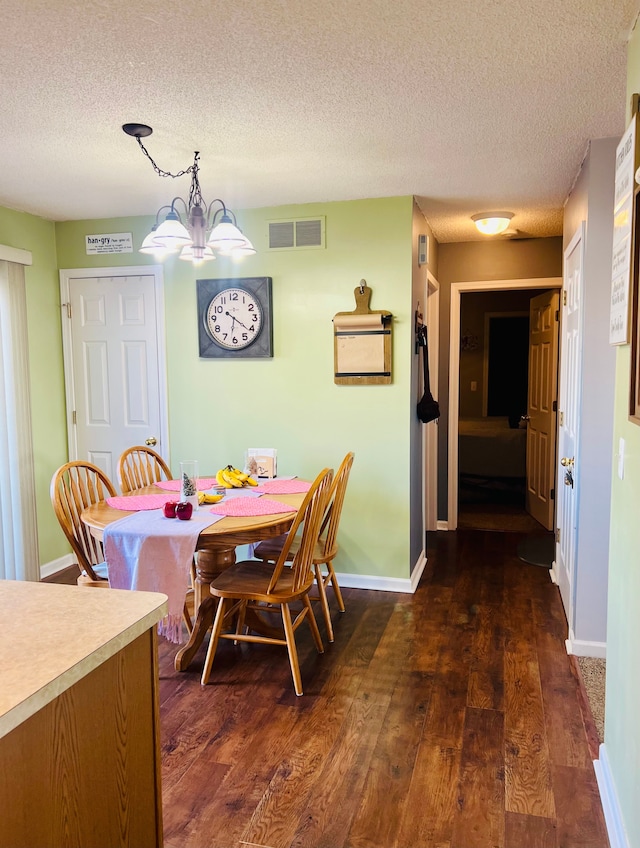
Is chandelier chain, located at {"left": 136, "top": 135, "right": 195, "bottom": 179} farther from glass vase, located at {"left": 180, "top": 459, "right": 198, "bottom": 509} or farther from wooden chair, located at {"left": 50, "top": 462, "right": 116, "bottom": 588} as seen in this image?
wooden chair, located at {"left": 50, "top": 462, "right": 116, "bottom": 588}

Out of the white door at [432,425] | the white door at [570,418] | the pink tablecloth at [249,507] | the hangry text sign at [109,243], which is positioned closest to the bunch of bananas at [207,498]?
the pink tablecloth at [249,507]

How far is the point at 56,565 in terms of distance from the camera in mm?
4238

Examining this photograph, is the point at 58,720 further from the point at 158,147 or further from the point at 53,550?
the point at 53,550

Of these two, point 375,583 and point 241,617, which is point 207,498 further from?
point 375,583

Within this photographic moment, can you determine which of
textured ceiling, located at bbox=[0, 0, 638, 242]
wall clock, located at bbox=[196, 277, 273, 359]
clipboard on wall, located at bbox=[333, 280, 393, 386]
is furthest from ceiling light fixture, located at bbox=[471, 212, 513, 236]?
wall clock, located at bbox=[196, 277, 273, 359]

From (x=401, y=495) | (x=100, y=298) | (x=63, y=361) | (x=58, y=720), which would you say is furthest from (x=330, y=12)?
(x=63, y=361)

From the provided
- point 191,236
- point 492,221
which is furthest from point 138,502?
point 492,221

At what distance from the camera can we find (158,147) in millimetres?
2781

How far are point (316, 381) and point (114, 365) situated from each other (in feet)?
4.78

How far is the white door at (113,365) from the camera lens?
4.18m

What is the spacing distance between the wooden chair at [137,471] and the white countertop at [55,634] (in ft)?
6.37

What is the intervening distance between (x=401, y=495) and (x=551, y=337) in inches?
81.0

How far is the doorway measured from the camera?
16.6ft

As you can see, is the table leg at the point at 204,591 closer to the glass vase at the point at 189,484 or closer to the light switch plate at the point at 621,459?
the glass vase at the point at 189,484
